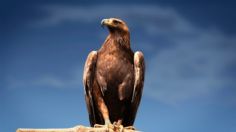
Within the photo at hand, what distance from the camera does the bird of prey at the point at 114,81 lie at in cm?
1250

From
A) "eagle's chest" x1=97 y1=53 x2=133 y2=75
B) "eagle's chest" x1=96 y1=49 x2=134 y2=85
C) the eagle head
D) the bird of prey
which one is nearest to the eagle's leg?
the bird of prey

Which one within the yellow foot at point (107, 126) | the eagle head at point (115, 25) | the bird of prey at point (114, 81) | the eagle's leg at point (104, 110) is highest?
the eagle head at point (115, 25)

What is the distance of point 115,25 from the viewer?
12.8 m

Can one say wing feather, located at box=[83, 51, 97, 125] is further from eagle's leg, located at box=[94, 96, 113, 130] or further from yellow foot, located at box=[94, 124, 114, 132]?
yellow foot, located at box=[94, 124, 114, 132]

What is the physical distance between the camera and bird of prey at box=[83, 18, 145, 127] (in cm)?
1250

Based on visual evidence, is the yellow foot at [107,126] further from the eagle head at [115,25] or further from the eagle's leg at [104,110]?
the eagle head at [115,25]

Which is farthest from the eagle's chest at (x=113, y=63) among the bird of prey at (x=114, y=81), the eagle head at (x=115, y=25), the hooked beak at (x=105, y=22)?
the hooked beak at (x=105, y=22)

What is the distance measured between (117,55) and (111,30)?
0.63 m

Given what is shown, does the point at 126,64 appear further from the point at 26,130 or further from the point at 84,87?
the point at 26,130

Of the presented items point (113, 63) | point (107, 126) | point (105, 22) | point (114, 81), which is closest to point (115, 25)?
point (105, 22)

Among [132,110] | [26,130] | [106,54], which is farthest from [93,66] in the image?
[26,130]

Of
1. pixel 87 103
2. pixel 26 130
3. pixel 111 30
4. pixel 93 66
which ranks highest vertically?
pixel 111 30

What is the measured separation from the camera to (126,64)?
12.6 m

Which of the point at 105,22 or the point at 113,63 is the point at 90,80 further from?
the point at 105,22
